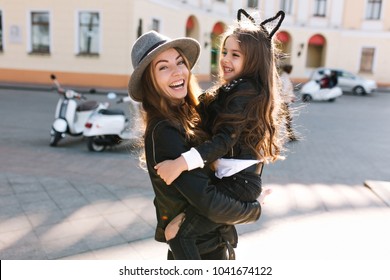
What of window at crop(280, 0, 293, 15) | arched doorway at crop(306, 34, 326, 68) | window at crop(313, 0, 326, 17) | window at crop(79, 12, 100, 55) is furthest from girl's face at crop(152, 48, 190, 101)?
window at crop(313, 0, 326, 17)

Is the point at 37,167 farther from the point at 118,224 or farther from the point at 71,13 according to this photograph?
the point at 71,13

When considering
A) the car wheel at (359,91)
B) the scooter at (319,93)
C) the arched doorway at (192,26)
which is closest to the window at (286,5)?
the arched doorway at (192,26)

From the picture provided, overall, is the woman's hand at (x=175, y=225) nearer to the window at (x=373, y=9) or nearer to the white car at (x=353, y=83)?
the white car at (x=353, y=83)

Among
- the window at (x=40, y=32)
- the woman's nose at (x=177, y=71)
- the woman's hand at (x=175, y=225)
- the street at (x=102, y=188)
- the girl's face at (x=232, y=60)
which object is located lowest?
the street at (x=102, y=188)

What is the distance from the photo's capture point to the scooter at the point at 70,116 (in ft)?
22.4

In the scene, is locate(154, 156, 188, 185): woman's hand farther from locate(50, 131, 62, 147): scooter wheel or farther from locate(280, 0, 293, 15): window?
locate(280, 0, 293, 15): window

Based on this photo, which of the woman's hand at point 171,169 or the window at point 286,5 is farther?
the window at point 286,5

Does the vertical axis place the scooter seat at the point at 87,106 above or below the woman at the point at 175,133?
below

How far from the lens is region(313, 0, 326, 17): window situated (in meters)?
29.4

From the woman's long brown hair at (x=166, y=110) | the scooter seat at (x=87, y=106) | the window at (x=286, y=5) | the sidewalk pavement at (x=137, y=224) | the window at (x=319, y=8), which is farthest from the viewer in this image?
the window at (x=319, y=8)

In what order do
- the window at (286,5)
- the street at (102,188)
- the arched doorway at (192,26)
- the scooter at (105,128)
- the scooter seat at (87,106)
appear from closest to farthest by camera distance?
the street at (102,188)
the scooter at (105,128)
the scooter seat at (87,106)
the arched doorway at (192,26)
the window at (286,5)

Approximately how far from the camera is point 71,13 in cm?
1770

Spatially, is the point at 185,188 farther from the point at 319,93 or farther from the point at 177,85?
the point at 319,93

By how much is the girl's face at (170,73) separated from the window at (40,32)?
18534 millimetres
